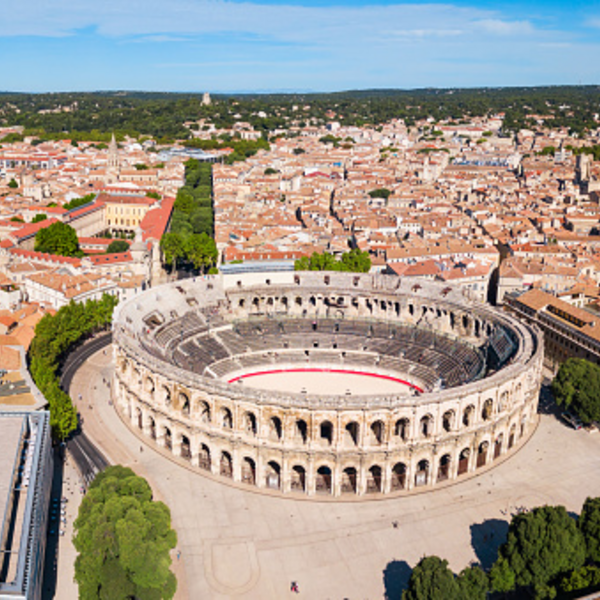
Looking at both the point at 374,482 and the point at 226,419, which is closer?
the point at 374,482

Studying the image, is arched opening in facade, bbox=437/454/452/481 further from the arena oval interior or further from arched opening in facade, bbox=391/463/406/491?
arched opening in facade, bbox=391/463/406/491

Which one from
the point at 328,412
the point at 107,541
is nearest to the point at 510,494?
the point at 328,412

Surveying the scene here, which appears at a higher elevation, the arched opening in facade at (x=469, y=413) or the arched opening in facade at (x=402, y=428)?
the arched opening in facade at (x=469, y=413)

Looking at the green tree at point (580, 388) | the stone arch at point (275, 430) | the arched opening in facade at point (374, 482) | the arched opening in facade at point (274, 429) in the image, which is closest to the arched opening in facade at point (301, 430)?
the stone arch at point (275, 430)

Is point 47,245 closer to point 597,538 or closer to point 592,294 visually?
point 592,294

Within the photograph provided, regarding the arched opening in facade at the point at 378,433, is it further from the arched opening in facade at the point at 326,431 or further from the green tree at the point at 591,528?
the green tree at the point at 591,528

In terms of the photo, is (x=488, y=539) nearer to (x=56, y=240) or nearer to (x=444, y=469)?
(x=444, y=469)

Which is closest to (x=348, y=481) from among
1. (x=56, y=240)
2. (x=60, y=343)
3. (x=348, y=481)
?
(x=348, y=481)
